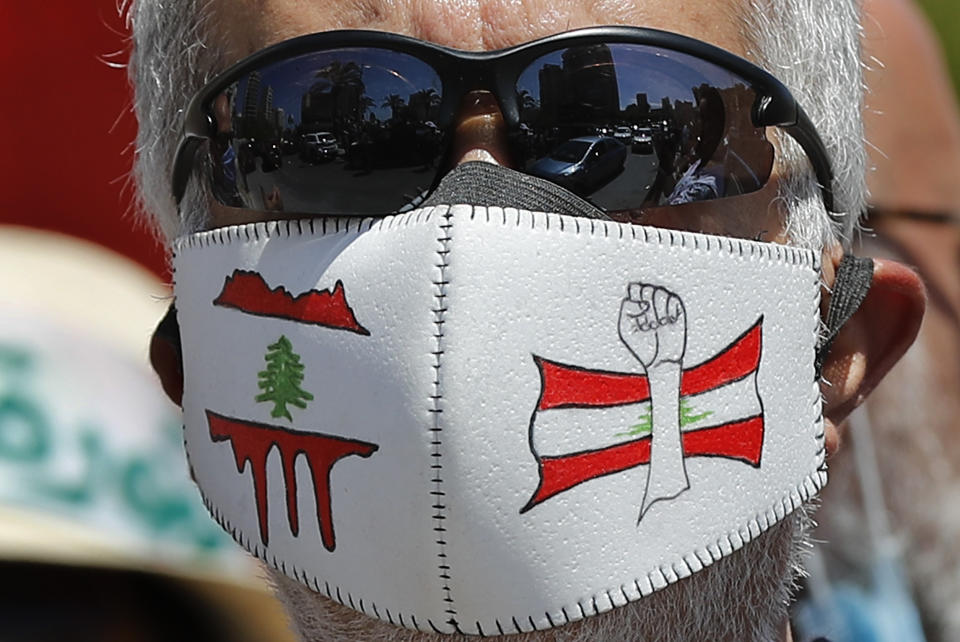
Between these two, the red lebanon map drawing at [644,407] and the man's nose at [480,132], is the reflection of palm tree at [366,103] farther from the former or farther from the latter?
the red lebanon map drawing at [644,407]

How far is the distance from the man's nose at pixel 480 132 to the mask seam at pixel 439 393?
0.37ft

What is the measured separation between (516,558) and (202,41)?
69cm

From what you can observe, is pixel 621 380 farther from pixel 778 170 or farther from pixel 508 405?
pixel 778 170

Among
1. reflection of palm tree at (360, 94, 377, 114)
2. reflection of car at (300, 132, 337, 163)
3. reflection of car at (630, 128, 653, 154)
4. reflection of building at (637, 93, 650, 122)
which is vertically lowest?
reflection of car at (300, 132, 337, 163)

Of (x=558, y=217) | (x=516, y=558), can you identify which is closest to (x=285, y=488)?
(x=516, y=558)

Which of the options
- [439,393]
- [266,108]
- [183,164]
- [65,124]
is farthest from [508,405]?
[65,124]

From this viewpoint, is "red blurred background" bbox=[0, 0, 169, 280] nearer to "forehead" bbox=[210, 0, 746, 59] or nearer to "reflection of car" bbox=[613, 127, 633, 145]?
"forehead" bbox=[210, 0, 746, 59]

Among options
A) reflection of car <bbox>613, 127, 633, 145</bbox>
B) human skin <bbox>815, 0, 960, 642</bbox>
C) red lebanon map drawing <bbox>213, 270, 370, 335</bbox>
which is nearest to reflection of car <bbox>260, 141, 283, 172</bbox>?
red lebanon map drawing <bbox>213, 270, 370, 335</bbox>

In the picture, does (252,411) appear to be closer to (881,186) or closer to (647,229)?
(647,229)

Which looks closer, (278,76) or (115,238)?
(278,76)

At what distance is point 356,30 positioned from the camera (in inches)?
49.4

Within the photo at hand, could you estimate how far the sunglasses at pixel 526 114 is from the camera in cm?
122

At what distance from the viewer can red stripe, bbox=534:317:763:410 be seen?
44.8 inches

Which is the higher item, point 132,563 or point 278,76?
point 278,76
